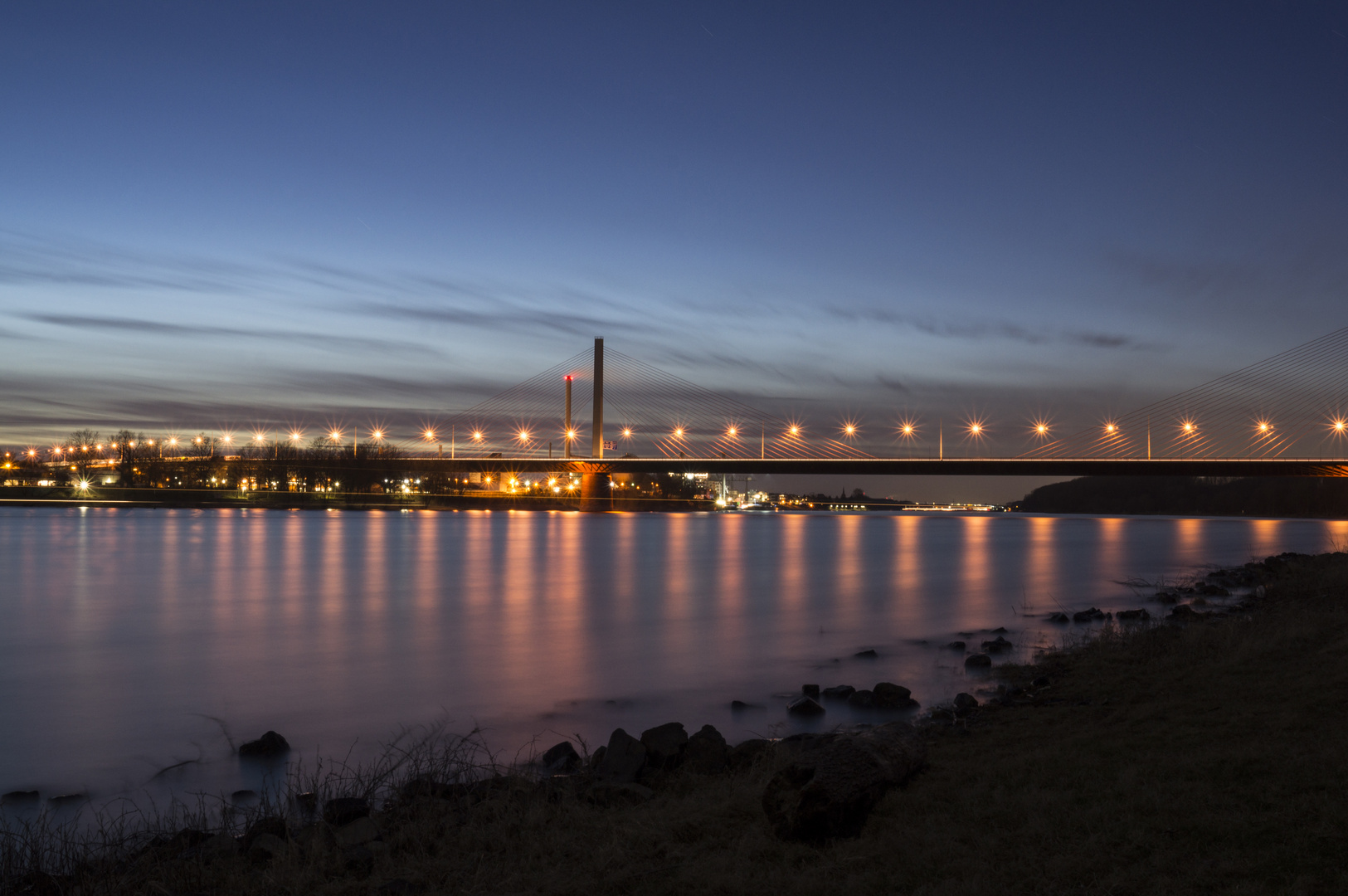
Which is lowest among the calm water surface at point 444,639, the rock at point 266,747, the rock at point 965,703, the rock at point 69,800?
the calm water surface at point 444,639

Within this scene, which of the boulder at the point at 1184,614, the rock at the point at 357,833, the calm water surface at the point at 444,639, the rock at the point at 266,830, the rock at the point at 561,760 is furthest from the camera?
the boulder at the point at 1184,614

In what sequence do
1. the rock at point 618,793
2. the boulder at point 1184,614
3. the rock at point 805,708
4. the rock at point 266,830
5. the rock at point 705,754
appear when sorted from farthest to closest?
the boulder at point 1184,614, the rock at point 805,708, the rock at point 705,754, the rock at point 618,793, the rock at point 266,830

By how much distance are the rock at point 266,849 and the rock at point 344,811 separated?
68cm

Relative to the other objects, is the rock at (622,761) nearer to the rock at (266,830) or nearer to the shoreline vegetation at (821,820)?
the shoreline vegetation at (821,820)

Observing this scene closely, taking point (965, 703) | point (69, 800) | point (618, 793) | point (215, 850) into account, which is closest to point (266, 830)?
point (215, 850)

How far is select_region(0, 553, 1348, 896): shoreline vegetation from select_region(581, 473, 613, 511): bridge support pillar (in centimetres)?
10252

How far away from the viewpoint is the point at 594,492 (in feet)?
375

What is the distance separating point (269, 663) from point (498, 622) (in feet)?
21.1

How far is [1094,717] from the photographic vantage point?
30.8 feet

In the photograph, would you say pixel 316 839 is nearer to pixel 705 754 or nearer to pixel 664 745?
pixel 664 745

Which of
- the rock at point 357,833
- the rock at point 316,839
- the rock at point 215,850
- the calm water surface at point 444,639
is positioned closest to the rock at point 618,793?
the rock at point 357,833

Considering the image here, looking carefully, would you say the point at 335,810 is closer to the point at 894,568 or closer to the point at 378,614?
the point at 378,614

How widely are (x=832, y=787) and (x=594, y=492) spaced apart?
4290 inches

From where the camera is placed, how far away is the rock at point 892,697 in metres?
11.9
